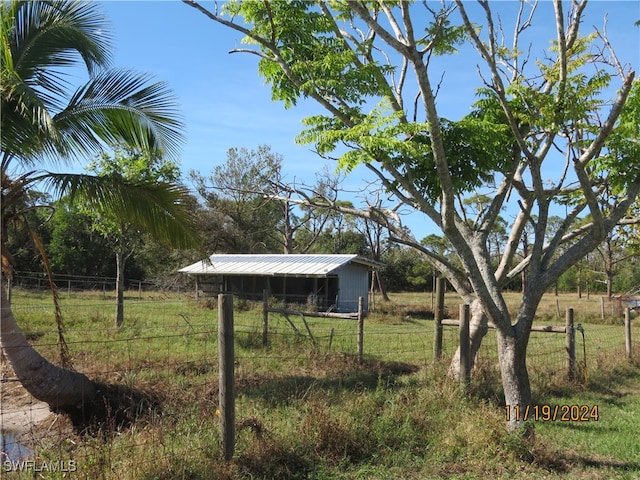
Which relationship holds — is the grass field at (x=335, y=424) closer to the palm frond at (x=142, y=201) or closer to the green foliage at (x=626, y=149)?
the palm frond at (x=142, y=201)

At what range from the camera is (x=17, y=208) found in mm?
8016

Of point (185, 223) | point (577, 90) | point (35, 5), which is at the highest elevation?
point (35, 5)

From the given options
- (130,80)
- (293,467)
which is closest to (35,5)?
(130,80)

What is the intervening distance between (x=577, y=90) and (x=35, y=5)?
6.99m

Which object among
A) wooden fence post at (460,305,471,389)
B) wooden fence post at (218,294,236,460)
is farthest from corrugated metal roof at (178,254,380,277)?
wooden fence post at (218,294,236,460)

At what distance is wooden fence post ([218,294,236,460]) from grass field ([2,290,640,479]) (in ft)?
0.48

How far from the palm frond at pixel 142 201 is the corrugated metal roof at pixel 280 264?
1988cm

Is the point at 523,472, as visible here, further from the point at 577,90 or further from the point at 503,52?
the point at 503,52

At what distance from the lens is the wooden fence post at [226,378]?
199 inches

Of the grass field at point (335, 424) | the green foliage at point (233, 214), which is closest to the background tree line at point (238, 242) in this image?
the green foliage at point (233, 214)

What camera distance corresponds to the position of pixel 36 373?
681 cm

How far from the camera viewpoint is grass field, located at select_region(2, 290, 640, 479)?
5000mm

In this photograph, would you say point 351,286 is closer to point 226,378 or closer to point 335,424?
point 335,424
